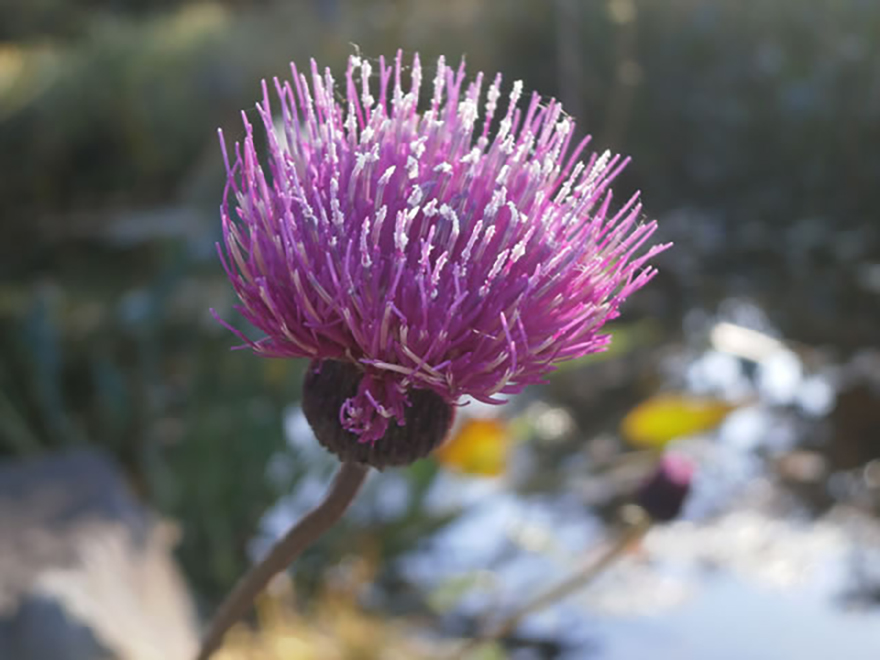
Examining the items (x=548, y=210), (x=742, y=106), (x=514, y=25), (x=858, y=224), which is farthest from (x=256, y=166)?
(x=514, y=25)

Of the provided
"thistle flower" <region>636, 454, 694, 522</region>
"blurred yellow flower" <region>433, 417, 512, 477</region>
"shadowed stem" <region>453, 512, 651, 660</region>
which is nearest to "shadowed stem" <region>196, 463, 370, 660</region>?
"shadowed stem" <region>453, 512, 651, 660</region>

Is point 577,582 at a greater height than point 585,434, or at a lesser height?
lesser

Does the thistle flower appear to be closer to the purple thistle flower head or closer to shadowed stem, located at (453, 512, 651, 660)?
shadowed stem, located at (453, 512, 651, 660)

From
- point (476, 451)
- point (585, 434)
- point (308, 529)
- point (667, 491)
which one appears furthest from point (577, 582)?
point (585, 434)

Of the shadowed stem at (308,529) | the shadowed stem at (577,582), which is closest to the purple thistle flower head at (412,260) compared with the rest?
the shadowed stem at (308,529)

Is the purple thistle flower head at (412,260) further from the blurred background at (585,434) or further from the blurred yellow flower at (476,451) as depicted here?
the blurred yellow flower at (476,451)

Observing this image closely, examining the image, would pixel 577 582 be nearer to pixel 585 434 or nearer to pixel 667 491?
pixel 667 491

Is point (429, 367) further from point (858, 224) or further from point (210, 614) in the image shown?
point (858, 224)
